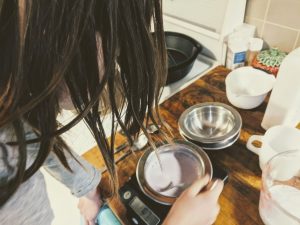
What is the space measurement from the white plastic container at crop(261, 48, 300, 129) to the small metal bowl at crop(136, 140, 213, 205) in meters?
0.22

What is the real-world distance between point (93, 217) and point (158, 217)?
227 millimetres

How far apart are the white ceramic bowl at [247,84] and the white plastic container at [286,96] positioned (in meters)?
0.08

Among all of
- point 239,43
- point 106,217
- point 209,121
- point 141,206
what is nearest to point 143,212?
point 141,206

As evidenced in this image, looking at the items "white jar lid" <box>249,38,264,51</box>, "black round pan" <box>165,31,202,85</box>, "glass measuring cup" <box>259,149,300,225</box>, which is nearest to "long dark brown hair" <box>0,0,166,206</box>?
"glass measuring cup" <box>259,149,300,225</box>

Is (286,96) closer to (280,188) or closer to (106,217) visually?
(280,188)

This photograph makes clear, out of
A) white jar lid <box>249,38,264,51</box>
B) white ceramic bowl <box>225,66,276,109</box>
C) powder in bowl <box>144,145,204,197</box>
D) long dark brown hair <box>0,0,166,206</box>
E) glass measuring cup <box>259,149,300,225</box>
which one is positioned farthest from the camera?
white jar lid <box>249,38,264,51</box>

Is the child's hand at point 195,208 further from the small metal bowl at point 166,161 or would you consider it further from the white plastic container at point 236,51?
the white plastic container at point 236,51

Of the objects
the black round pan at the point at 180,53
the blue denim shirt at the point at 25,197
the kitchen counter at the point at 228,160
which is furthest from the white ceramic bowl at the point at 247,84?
the blue denim shirt at the point at 25,197

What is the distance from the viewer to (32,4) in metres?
0.27

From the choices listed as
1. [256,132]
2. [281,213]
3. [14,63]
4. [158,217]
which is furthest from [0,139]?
[256,132]

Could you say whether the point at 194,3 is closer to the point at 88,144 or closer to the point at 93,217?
the point at 88,144

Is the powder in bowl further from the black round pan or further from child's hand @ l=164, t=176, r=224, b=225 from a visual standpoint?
the black round pan

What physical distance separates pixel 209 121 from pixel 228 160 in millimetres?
142

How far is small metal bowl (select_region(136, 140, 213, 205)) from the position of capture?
1.80 feet
